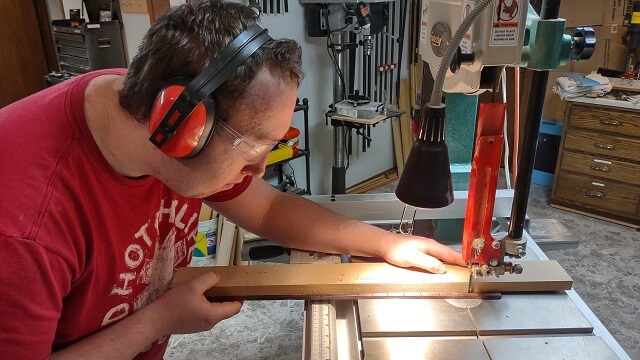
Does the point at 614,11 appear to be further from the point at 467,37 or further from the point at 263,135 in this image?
the point at 263,135

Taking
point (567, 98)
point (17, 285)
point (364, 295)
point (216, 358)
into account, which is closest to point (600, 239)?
point (567, 98)

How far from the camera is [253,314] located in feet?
8.22

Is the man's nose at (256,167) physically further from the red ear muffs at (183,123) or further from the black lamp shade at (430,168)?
the black lamp shade at (430,168)

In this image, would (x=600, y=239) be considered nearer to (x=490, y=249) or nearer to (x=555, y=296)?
(x=555, y=296)

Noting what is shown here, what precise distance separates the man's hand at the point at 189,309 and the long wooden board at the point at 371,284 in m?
0.05

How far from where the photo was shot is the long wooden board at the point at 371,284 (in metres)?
1.03

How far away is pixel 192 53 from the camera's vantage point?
677mm

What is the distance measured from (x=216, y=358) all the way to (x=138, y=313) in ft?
4.66

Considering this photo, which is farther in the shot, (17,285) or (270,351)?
(270,351)

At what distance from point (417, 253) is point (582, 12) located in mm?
3468

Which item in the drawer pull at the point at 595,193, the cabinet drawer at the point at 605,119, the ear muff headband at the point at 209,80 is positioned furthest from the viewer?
the drawer pull at the point at 595,193

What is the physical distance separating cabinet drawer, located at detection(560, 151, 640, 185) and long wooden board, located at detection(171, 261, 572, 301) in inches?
102

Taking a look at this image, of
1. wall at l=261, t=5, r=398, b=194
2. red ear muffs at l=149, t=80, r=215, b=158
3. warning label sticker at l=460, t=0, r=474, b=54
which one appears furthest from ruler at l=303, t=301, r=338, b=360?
wall at l=261, t=5, r=398, b=194

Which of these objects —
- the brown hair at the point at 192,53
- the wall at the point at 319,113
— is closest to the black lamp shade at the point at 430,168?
the brown hair at the point at 192,53
